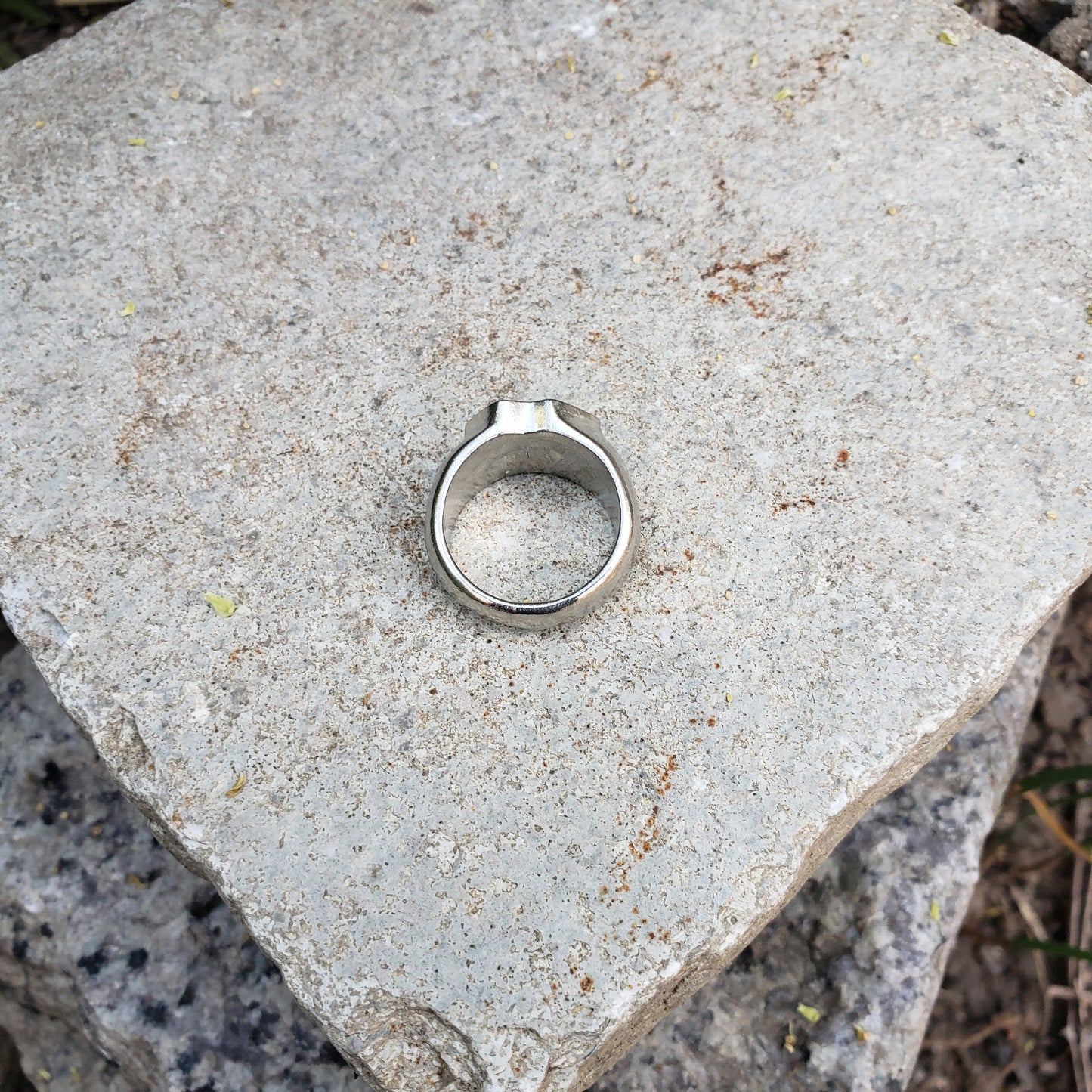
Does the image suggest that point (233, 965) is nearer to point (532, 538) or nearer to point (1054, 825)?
point (532, 538)

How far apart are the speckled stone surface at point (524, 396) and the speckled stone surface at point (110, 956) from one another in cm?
66

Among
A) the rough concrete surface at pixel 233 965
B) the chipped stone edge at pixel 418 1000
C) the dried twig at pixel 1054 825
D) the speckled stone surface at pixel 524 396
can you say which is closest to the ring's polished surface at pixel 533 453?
the speckled stone surface at pixel 524 396

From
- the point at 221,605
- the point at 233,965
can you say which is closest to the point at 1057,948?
the point at 233,965

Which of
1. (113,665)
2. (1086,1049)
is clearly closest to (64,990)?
(113,665)

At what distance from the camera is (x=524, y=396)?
206 cm

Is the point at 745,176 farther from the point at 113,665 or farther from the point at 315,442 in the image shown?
the point at 113,665

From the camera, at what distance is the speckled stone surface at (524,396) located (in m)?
1.77

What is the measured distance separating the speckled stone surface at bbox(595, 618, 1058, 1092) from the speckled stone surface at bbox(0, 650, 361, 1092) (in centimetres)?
81

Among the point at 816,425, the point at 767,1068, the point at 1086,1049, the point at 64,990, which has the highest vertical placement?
the point at 816,425

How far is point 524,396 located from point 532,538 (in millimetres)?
302

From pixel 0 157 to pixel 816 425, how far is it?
1835 millimetres

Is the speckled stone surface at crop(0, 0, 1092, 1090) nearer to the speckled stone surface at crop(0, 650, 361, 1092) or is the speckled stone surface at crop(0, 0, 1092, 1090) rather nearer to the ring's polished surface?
the ring's polished surface

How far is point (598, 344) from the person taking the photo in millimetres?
2098

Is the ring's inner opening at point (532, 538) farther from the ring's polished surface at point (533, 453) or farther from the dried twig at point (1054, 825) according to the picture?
the dried twig at point (1054, 825)
